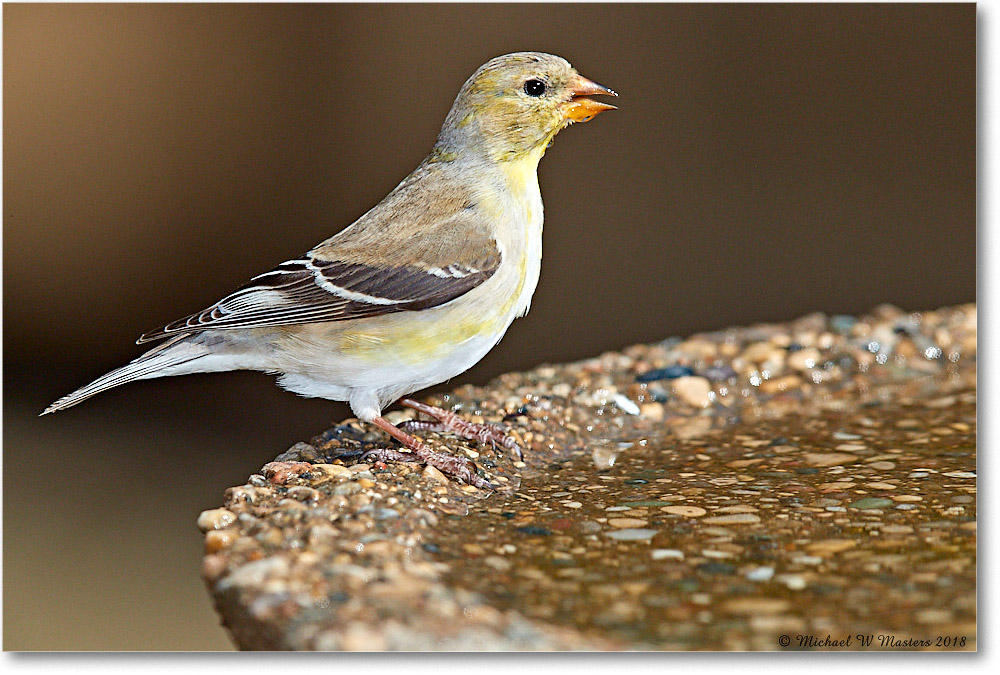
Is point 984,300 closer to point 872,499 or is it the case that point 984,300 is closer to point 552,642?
point 872,499

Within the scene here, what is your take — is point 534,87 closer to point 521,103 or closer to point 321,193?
point 521,103

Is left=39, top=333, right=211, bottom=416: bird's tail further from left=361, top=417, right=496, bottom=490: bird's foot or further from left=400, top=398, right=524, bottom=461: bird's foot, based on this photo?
left=400, top=398, right=524, bottom=461: bird's foot

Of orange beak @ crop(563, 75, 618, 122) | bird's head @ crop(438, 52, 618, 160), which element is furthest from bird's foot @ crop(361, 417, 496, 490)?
orange beak @ crop(563, 75, 618, 122)

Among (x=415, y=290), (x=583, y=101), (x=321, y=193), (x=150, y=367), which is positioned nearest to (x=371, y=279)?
(x=415, y=290)

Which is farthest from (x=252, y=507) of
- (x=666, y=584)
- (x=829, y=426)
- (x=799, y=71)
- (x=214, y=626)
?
(x=799, y=71)

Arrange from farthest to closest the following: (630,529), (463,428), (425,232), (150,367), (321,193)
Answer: (321,193), (463,428), (425,232), (150,367), (630,529)

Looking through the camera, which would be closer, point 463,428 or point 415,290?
point 415,290

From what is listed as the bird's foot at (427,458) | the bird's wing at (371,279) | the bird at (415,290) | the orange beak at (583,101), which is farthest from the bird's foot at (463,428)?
the orange beak at (583,101)
